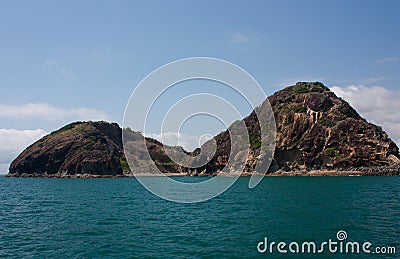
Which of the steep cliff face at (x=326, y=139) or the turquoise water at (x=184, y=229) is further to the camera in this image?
the steep cliff face at (x=326, y=139)

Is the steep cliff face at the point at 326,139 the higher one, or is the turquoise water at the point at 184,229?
the steep cliff face at the point at 326,139

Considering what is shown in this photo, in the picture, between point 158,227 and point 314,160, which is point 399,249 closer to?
point 158,227

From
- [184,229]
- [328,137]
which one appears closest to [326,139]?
[328,137]

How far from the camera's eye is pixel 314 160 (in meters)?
174

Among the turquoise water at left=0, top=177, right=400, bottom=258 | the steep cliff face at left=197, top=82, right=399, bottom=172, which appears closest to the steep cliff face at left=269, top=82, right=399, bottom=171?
the steep cliff face at left=197, top=82, right=399, bottom=172

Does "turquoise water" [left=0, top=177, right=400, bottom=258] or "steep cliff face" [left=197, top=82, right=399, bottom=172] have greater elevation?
"steep cliff face" [left=197, top=82, right=399, bottom=172]

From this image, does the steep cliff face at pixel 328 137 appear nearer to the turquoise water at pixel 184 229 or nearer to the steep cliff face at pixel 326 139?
the steep cliff face at pixel 326 139

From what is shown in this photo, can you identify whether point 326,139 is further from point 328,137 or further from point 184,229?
point 184,229

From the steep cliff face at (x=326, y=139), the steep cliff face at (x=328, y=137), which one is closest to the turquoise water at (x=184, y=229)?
the steep cliff face at (x=328, y=137)

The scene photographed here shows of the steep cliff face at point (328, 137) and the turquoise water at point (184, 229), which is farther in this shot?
the steep cliff face at point (328, 137)

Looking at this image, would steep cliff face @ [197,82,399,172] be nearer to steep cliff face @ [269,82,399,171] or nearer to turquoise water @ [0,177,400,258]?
steep cliff face @ [269,82,399,171]

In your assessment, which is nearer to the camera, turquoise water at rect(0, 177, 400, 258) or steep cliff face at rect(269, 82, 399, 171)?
turquoise water at rect(0, 177, 400, 258)

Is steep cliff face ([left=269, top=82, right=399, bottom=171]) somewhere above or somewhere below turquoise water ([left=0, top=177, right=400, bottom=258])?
above

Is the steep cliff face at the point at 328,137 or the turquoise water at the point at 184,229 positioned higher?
the steep cliff face at the point at 328,137
